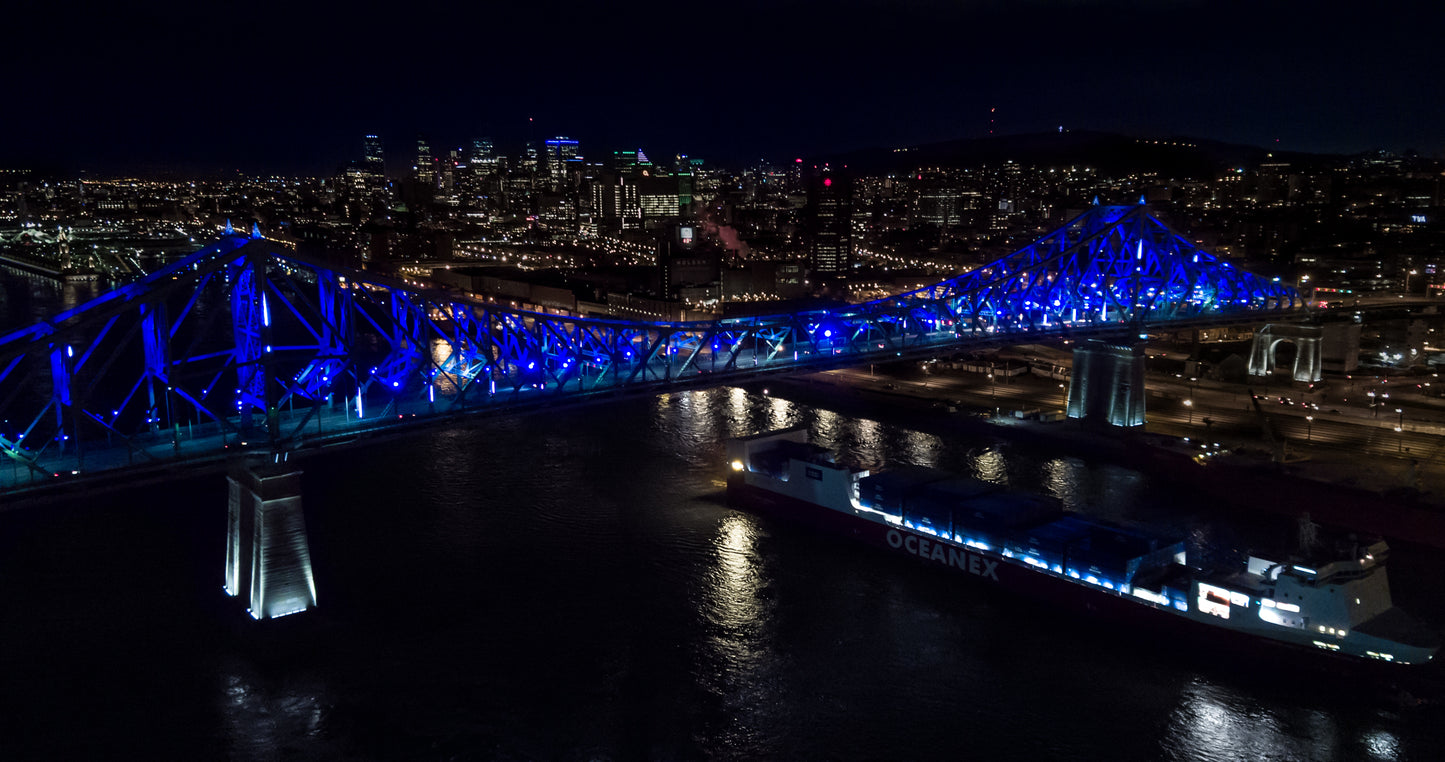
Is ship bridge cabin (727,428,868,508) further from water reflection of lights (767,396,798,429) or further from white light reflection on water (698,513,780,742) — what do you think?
water reflection of lights (767,396,798,429)

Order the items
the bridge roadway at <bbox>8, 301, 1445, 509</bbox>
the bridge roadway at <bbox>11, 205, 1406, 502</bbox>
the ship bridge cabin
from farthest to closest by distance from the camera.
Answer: the ship bridge cabin
the bridge roadway at <bbox>11, 205, 1406, 502</bbox>
the bridge roadway at <bbox>8, 301, 1445, 509</bbox>

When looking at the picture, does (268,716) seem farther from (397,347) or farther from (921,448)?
(921,448)

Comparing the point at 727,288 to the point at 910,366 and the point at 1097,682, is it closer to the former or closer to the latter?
the point at 910,366

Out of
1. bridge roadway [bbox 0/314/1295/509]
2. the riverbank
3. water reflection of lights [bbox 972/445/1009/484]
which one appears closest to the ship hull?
bridge roadway [bbox 0/314/1295/509]

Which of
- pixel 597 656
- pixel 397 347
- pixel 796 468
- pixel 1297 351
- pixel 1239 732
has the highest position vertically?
pixel 397 347

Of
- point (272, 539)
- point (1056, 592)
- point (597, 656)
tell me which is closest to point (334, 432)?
point (272, 539)

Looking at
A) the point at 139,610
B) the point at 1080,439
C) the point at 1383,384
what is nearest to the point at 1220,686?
the point at 1080,439

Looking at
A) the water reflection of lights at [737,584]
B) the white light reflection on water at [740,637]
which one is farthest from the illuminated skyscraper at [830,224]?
the white light reflection on water at [740,637]
